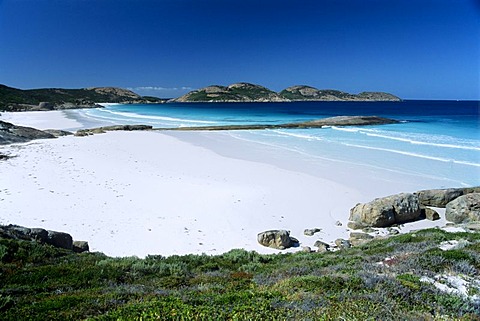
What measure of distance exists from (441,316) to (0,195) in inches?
673

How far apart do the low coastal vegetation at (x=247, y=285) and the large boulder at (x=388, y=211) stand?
339cm

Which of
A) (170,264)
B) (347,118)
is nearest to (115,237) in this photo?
(170,264)

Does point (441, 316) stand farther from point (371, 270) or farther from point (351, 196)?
point (351, 196)

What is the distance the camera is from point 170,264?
7.62 m

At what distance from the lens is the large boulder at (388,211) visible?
12.1 metres

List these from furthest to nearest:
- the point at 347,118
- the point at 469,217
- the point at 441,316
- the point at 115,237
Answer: the point at 347,118 < the point at 469,217 < the point at 115,237 < the point at 441,316

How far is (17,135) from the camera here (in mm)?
31766

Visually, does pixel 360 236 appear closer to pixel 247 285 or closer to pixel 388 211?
pixel 388 211

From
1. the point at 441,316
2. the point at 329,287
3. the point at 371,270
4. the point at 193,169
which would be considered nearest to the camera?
the point at 441,316

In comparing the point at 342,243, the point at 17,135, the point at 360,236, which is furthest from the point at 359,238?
the point at 17,135

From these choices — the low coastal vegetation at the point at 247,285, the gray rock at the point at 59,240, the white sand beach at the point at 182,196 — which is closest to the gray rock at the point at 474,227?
the low coastal vegetation at the point at 247,285

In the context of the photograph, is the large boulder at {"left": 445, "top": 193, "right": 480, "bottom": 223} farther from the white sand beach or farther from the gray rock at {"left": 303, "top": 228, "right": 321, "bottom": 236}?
the gray rock at {"left": 303, "top": 228, "right": 321, "bottom": 236}

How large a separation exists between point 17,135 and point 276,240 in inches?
1287

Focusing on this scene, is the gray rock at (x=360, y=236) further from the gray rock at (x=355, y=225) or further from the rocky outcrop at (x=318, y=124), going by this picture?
the rocky outcrop at (x=318, y=124)
